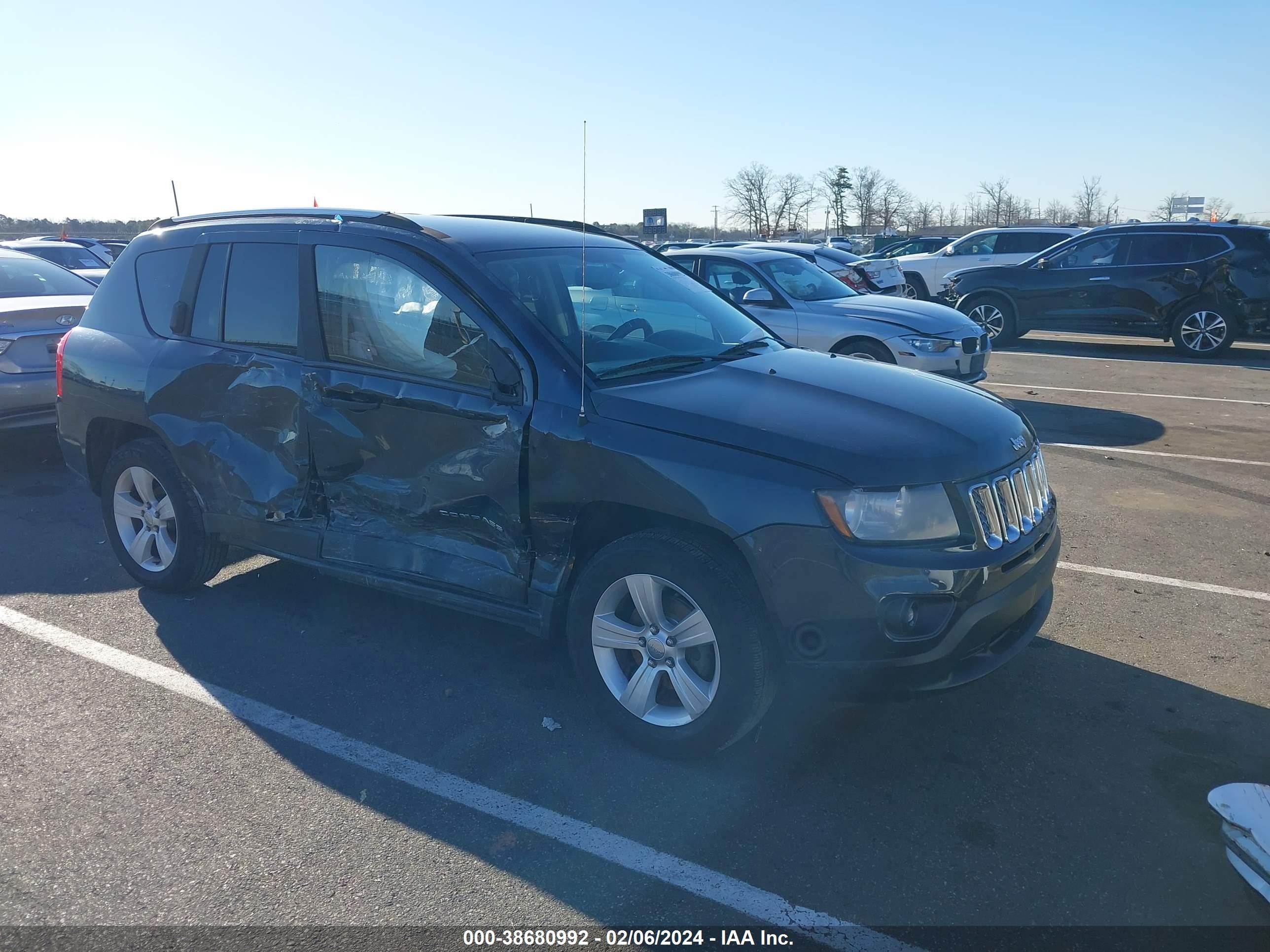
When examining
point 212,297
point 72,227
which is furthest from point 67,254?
point 72,227

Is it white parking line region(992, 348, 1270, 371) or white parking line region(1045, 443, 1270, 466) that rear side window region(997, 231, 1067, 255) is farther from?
white parking line region(1045, 443, 1270, 466)

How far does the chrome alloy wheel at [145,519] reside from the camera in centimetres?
511

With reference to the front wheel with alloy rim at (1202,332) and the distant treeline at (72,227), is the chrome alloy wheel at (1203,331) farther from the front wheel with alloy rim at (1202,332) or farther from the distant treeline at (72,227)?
the distant treeline at (72,227)

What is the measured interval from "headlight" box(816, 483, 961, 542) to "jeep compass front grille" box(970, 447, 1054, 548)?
18cm

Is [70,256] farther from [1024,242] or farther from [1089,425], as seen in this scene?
[1024,242]

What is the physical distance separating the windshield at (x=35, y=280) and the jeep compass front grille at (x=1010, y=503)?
829 cm

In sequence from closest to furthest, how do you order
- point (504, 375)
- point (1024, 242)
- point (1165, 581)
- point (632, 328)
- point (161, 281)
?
point (504, 375)
point (632, 328)
point (161, 281)
point (1165, 581)
point (1024, 242)

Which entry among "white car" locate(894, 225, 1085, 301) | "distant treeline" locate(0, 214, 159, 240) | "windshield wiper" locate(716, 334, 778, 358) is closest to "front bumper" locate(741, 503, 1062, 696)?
"windshield wiper" locate(716, 334, 778, 358)

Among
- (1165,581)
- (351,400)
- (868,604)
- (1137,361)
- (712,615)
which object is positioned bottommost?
(1165,581)

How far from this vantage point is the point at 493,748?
3734 mm

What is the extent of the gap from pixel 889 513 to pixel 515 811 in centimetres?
159

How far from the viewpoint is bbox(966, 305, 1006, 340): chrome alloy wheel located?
15.7 meters

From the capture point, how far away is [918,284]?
20734 millimetres

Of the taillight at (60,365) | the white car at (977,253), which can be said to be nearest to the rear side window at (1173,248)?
the white car at (977,253)
